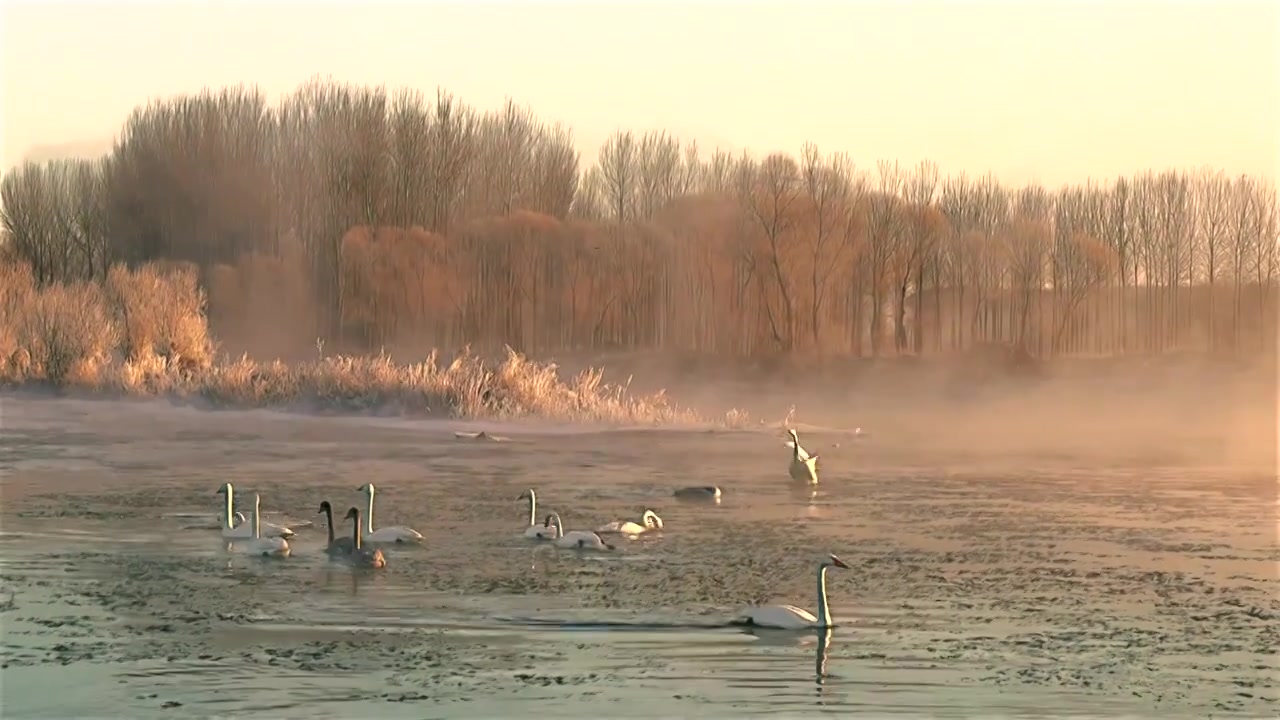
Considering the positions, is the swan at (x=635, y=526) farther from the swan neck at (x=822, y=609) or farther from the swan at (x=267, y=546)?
the swan neck at (x=822, y=609)

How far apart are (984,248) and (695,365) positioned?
9.71 meters

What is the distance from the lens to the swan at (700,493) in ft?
57.9

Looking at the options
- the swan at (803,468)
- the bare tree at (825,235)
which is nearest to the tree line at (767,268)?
the bare tree at (825,235)

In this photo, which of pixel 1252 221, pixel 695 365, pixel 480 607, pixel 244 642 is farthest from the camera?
pixel 1252 221

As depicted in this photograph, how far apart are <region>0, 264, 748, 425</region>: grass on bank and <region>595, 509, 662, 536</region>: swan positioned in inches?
444

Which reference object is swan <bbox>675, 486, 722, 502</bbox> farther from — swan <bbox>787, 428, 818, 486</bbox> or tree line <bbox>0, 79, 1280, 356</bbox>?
tree line <bbox>0, 79, 1280, 356</bbox>

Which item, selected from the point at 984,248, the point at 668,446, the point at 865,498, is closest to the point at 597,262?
the point at 984,248

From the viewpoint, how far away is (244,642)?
33.7 ft

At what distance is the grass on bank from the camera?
89.2 feet

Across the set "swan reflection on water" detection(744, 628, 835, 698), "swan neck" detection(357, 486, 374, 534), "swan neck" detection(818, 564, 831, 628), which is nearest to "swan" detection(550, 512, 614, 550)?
"swan neck" detection(357, 486, 374, 534)

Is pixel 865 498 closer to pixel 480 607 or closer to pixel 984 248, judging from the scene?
pixel 480 607

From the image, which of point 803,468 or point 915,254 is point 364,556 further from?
point 915,254

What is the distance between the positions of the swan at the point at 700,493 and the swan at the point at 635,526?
2092mm

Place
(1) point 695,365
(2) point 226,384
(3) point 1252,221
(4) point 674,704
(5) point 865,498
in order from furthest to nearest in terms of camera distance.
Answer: (3) point 1252,221
(1) point 695,365
(2) point 226,384
(5) point 865,498
(4) point 674,704
